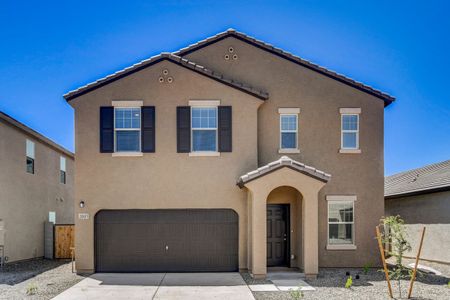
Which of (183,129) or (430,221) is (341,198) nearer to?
(430,221)

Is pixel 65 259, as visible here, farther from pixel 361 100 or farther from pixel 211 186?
pixel 361 100

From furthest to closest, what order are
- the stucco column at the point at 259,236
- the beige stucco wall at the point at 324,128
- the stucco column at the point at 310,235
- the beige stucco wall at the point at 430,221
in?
the beige stucco wall at the point at 430,221, the beige stucco wall at the point at 324,128, the stucco column at the point at 310,235, the stucco column at the point at 259,236

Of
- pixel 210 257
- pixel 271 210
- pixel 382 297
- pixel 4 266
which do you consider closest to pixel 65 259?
pixel 4 266

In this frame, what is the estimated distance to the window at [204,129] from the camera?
1422 centimetres

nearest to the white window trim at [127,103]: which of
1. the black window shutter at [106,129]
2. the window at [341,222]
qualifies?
the black window shutter at [106,129]

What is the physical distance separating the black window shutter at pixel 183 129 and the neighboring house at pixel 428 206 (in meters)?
10.3

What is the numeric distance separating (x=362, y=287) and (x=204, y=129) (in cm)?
737

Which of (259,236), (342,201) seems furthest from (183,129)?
(342,201)

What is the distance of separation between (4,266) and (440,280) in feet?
53.0

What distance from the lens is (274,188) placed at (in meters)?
13.0

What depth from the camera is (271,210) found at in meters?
14.7

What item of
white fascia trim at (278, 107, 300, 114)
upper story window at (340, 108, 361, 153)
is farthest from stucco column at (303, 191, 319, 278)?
white fascia trim at (278, 107, 300, 114)

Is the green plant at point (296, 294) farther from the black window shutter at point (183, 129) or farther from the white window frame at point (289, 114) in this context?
the black window shutter at point (183, 129)

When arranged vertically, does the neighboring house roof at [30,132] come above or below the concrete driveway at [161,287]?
above
